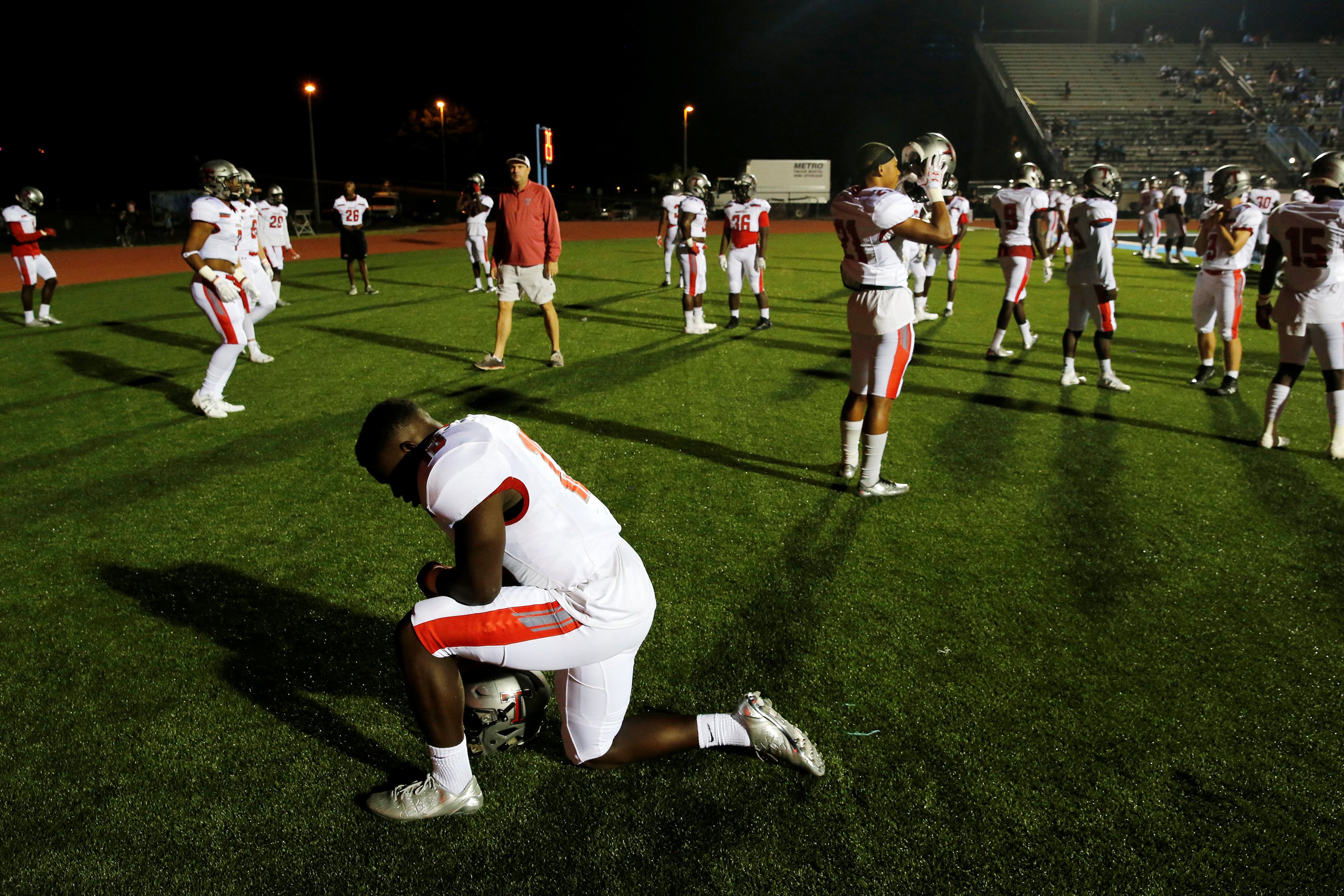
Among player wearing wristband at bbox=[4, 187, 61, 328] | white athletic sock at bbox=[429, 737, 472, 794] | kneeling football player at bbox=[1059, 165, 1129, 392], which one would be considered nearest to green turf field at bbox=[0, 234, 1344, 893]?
white athletic sock at bbox=[429, 737, 472, 794]

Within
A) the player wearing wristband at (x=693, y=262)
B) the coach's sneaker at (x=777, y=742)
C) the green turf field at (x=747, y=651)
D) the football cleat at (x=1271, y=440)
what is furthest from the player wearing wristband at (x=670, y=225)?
the coach's sneaker at (x=777, y=742)

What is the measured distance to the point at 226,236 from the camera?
7.63m

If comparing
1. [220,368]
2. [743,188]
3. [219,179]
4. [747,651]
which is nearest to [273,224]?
[219,179]

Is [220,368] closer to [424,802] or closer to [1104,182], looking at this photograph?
[424,802]

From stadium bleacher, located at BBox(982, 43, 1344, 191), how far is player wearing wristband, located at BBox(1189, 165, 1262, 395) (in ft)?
123

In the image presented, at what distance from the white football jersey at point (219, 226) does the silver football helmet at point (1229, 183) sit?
9037 millimetres

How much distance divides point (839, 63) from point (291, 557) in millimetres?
72388

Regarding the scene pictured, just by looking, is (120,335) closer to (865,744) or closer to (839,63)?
(865,744)

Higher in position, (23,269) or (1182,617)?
(23,269)

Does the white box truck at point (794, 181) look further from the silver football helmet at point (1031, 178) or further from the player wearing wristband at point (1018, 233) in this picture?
the player wearing wristband at point (1018, 233)

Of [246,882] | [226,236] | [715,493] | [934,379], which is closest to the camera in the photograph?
[246,882]

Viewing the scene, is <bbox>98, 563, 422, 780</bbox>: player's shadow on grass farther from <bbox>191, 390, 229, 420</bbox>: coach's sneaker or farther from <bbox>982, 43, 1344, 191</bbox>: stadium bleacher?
<bbox>982, 43, 1344, 191</bbox>: stadium bleacher

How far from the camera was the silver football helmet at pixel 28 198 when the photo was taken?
1242cm

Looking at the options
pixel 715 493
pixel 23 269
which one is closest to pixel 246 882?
pixel 715 493
